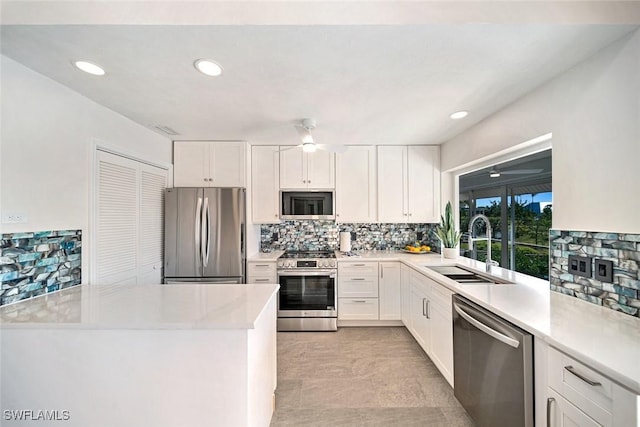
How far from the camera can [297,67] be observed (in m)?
1.58

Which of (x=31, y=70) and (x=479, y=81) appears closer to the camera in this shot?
(x=31, y=70)

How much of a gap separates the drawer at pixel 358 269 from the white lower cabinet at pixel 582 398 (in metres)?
2.11

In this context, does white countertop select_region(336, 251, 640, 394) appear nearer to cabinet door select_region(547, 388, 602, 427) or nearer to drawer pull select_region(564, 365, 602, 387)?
drawer pull select_region(564, 365, 602, 387)

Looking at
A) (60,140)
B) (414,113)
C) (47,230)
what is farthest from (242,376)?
(414,113)

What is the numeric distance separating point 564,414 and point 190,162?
3703mm

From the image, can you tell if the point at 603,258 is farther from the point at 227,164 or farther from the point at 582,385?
the point at 227,164

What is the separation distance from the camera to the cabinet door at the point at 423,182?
3.52m

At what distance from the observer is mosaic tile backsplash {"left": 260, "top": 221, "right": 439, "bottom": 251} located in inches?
150

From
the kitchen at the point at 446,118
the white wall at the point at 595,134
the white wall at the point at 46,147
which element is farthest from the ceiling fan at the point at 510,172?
the white wall at the point at 46,147

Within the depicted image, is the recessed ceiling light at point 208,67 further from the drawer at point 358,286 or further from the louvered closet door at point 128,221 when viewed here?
the drawer at point 358,286

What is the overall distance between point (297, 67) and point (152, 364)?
5.82ft

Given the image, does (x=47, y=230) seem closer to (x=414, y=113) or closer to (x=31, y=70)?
(x=31, y=70)

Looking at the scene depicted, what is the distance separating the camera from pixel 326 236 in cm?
381

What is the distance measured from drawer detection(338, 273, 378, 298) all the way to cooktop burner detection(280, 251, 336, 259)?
14.0 inches
